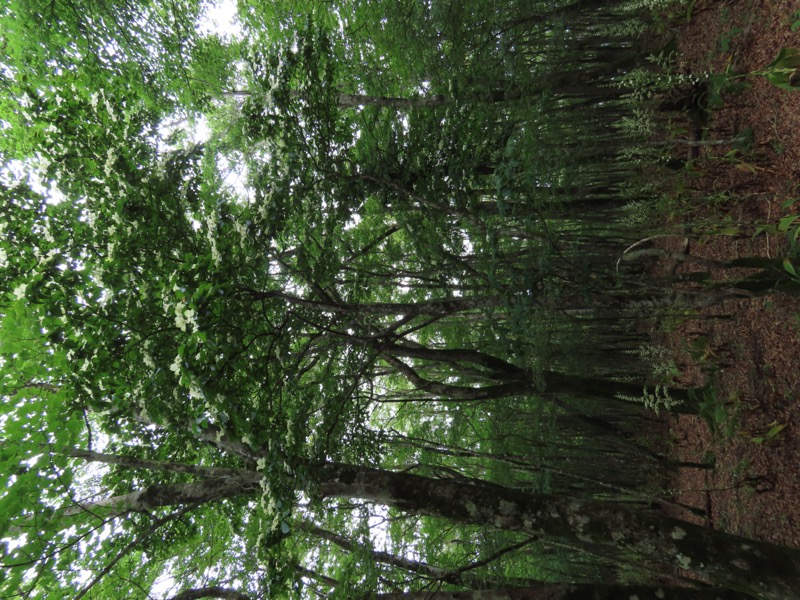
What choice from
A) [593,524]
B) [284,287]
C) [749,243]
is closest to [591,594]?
[593,524]

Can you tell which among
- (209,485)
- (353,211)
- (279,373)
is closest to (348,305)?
(279,373)

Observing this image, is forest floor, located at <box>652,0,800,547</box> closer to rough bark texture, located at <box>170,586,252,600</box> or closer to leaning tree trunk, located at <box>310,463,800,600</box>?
leaning tree trunk, located at <box>310,463,800,600</box>

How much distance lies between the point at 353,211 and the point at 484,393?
283cm

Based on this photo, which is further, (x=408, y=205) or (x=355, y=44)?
(x=355, y=44)

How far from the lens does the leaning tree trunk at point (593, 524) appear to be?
9.78ft

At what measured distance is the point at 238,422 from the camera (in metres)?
3.07

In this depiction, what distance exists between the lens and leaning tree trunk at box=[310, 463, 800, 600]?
298 cm

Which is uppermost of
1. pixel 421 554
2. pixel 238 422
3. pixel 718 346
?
pixel 718 346

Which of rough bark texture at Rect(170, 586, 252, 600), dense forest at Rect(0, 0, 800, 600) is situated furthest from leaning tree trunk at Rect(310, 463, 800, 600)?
rough bark texture at Rect(170, 586, 252, 600)

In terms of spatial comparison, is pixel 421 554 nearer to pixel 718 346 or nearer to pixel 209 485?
pixel 209 485

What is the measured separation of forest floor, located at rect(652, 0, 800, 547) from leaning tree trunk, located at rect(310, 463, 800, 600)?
1606mm

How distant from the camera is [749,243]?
4.66 m

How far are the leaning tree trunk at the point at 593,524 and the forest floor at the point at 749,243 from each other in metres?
1.61

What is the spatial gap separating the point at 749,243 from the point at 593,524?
10.7 feet
